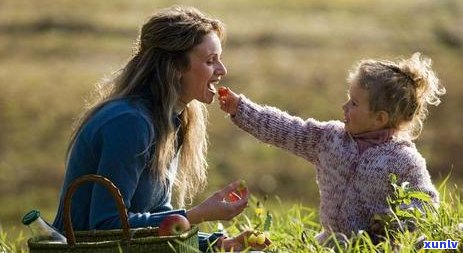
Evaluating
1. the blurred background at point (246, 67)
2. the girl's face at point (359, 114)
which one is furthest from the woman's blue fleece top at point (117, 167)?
the blurred background at point (246, 67)

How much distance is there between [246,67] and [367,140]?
1436 cm

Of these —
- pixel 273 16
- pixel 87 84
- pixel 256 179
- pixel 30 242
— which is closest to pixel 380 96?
pixel 30 242

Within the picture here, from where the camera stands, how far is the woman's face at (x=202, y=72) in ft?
19.9

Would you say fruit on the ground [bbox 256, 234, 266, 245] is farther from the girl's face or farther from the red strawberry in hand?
the girl's face

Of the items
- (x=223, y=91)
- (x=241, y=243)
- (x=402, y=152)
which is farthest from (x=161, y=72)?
(x=402, y=152)

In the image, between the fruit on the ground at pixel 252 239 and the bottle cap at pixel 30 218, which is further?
the fruit on the ground at pixel 252 239

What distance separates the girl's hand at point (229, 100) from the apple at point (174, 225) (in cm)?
106

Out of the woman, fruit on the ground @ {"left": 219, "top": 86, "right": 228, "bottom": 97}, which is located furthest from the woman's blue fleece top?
fruit on the ground @ {"left": 219, "top": 86, "right": 228, "bottom": 97}

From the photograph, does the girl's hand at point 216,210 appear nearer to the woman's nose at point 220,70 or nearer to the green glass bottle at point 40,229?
the green glass bottle at point 40,229

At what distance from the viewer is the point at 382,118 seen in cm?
619

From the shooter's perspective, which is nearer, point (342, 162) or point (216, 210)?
point (216, 210)

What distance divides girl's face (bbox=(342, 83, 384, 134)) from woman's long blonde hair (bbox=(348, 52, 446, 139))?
2 cm

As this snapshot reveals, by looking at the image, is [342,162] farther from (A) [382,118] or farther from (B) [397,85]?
(B) [397,85]

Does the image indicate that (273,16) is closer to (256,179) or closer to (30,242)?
(256,179)
